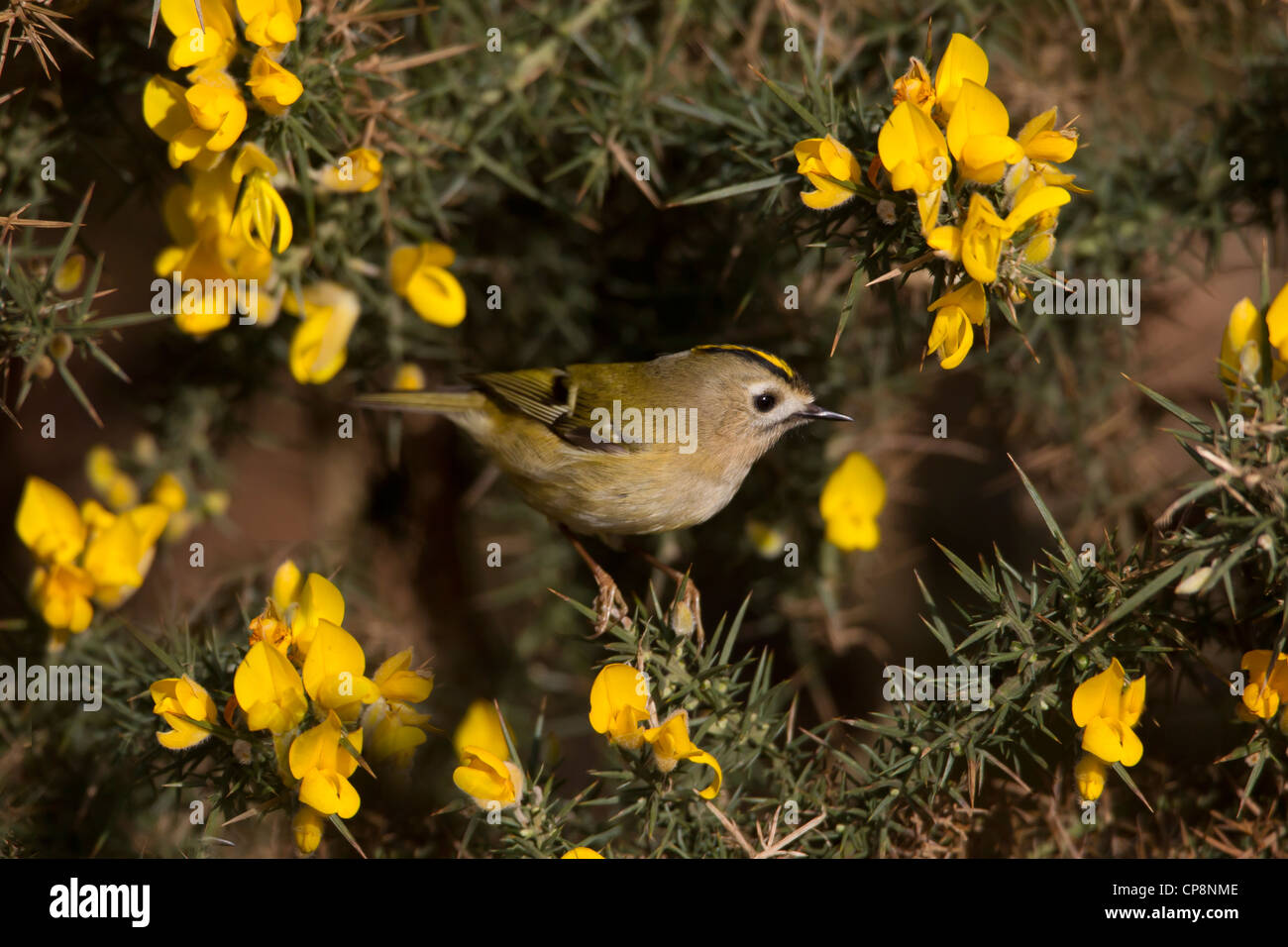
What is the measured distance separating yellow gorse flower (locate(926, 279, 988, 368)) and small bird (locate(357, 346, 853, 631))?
0.66m

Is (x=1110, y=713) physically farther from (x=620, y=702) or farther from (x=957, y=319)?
(x=620, y=702)

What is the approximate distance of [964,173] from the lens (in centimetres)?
180

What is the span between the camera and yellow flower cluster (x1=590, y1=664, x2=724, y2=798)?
183cm

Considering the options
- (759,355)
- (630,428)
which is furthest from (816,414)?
(630,428)

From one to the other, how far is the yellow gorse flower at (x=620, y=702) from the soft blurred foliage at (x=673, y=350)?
66mm

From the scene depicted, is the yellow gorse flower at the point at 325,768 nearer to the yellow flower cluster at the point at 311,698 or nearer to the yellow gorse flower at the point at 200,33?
the yellow flower cluster at the point at 311,698

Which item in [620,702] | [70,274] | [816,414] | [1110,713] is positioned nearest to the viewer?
[1110,713]

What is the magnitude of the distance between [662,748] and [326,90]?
1.51 m

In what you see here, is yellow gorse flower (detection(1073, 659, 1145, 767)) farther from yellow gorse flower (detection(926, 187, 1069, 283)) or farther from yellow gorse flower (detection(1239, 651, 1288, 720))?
yellow gorse flower (detection(926, 187, 1069, 283))

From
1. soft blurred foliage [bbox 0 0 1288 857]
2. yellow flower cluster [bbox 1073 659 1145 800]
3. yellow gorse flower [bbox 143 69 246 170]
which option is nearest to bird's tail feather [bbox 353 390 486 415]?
soft blurred foliage [bbox 0 0 1288 857]

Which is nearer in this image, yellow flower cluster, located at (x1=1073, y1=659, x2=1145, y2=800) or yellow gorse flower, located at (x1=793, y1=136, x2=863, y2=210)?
yellow flower cluster, located at (x1=1073, y1=659, x2=1145, y2=800)

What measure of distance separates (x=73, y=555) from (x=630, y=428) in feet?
4.45

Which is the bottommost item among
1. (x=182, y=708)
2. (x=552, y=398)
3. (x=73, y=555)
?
(x=182, y=708)

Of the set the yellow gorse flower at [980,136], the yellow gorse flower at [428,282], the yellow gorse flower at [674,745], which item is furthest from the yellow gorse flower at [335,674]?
the yellow gorse flower at [980,136]
